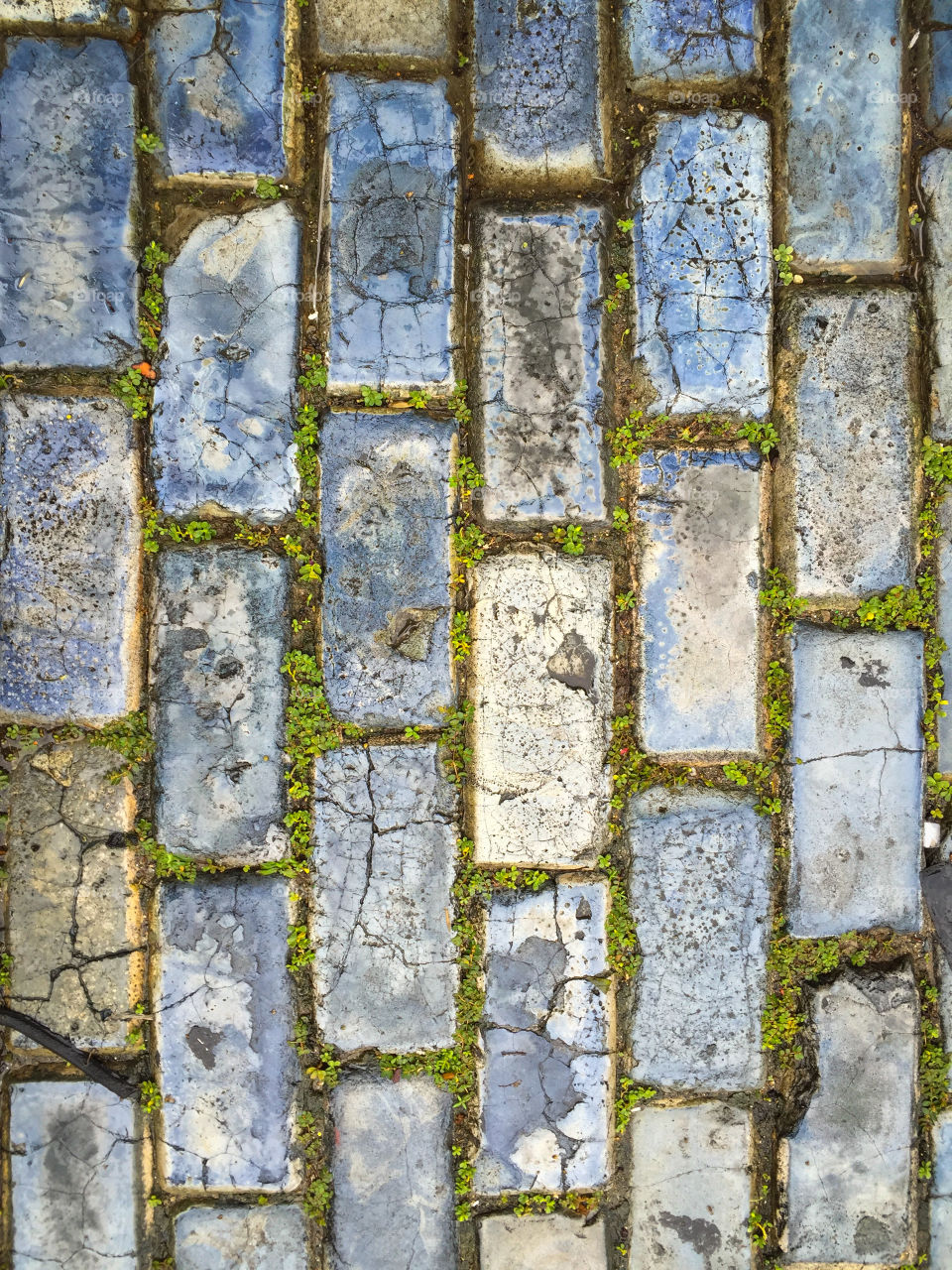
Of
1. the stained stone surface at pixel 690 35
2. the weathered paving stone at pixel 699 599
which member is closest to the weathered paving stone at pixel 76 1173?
the weathered paving stone at pixel 699 599

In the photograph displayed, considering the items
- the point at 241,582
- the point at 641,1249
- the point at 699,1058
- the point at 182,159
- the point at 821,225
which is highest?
the point at 182,159

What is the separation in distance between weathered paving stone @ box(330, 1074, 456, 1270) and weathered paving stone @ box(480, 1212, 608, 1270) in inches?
7.0

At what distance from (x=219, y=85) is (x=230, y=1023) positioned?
3141 mm

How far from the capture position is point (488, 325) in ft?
8.91

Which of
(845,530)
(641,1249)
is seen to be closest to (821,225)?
(845,530)

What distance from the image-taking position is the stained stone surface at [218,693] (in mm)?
2732

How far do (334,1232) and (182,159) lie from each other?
3.68 m

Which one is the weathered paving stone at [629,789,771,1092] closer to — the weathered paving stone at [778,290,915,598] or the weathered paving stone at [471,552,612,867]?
the weathered paving stone at [471,552,612,867]

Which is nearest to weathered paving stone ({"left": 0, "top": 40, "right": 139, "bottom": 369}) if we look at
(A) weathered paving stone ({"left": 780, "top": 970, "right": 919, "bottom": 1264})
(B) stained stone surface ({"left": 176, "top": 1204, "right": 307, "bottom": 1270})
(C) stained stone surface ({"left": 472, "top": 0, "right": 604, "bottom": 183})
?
(C) stained stone surface ({"left": 472, "top": 0, "right": 604, "bottom": 183})

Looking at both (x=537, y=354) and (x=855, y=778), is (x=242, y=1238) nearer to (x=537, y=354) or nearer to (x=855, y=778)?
(x=855, y=778)

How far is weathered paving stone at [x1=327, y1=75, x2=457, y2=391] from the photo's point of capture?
2.68 m

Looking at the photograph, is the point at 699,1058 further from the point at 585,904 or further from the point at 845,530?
the point at 845,530

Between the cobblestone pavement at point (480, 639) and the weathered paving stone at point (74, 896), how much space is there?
0.06 feet

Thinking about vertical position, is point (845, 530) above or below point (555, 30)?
below
